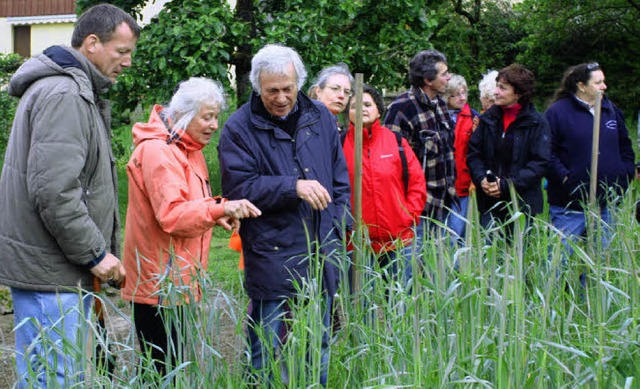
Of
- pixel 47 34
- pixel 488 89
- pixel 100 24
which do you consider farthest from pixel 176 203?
pixel 47 34

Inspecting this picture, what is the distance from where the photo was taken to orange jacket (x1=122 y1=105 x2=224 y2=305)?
420 cm

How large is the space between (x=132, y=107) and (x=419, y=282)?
8724 millimetres

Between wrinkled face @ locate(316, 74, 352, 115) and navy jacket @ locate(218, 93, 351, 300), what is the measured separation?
1.09 metres

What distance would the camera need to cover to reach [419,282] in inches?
127

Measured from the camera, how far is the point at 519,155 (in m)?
6.38

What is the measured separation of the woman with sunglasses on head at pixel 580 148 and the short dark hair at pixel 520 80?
1.72 feet

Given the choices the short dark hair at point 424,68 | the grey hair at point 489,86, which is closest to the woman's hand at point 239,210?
the short dark hair at point 424,68

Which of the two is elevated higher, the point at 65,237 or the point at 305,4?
the point at 305,4

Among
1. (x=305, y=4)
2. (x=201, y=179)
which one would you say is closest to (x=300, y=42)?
(x=305, y=4)

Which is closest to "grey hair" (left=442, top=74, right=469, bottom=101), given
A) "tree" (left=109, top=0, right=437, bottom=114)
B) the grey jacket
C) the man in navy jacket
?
"tree" (left=109, top=0, right=437, bottom=114)

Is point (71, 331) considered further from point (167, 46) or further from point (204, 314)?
point (167, 46)

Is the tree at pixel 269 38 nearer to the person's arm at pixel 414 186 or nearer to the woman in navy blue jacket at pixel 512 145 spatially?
the woman in navy blue jacket at pixel 512 145

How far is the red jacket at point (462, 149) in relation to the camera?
6.80 m

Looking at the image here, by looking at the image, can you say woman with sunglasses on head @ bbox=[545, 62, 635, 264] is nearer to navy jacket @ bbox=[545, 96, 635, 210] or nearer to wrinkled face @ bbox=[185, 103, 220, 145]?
navy jacket @ bbox=[545, 96, 635, 210]
